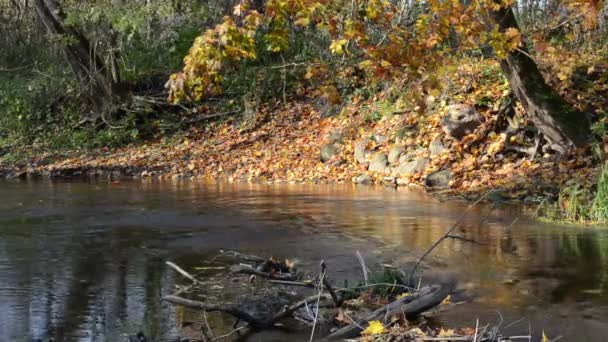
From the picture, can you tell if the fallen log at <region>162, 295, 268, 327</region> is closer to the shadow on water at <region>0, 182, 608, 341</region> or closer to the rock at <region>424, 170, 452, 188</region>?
the shadow on water at <region>0, 182, 608, 341</region>

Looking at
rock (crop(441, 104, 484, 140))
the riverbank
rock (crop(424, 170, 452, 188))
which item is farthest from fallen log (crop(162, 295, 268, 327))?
rock (crop(441, 104, 484, 140))

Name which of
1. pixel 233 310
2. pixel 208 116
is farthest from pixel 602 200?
pixel 208 116

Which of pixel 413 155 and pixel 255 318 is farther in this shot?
pixel 413 155

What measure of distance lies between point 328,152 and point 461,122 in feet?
12.5

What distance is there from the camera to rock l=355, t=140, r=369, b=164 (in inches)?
756

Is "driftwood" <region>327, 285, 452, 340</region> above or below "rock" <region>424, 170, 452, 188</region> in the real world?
below

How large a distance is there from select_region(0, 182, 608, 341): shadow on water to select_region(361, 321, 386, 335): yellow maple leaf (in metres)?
0.68

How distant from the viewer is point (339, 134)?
20.9m

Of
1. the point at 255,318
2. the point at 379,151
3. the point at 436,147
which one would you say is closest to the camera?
the point at 255,318

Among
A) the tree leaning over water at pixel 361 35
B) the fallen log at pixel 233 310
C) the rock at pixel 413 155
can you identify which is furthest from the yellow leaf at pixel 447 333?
the rock at pixel 413 155

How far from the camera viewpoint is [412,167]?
17.5 m

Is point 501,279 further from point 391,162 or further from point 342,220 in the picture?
point 391,162

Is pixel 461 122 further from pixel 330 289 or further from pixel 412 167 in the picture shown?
pixel 330 289

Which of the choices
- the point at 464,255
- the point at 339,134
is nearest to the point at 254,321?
the point at 464,255
